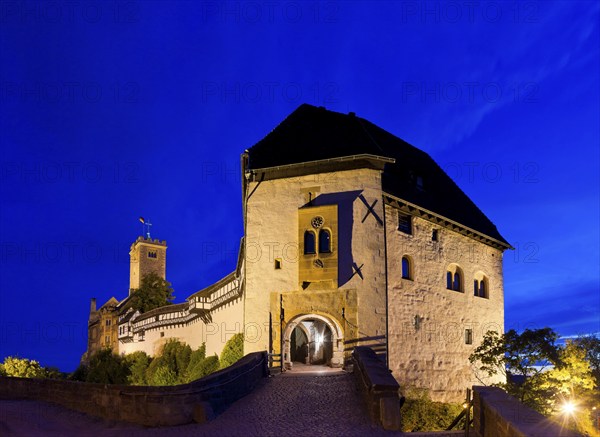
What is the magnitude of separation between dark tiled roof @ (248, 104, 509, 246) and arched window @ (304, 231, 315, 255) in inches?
103

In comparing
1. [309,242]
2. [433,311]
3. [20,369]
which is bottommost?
[20,369]

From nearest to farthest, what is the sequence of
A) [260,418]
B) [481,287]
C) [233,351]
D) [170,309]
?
1. [260,418]
2. [233,351]
3. [481,287]
4. [170,309]

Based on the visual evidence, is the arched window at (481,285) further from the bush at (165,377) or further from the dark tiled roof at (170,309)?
the dark tiled roof at (170,309)

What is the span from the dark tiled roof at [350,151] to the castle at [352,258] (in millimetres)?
70

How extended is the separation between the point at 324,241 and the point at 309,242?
53cm

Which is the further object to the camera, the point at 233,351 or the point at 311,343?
the point at 233,351

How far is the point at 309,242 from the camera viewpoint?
20562mm

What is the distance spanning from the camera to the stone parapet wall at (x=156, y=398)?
38.2 feet

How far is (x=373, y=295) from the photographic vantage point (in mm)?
19875

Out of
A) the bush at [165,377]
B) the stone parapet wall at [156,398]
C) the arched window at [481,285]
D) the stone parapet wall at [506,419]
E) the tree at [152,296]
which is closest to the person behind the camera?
the stone parapet wall at [506,419]

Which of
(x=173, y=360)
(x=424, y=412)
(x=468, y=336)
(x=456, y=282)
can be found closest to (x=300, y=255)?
(x=424, y=412)

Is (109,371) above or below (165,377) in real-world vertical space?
below

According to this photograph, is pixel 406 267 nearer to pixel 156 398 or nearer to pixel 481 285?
pixel 481 285

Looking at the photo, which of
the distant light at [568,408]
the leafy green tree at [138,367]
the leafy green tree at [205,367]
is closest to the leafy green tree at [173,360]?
the leafy green tree at [138,367]
